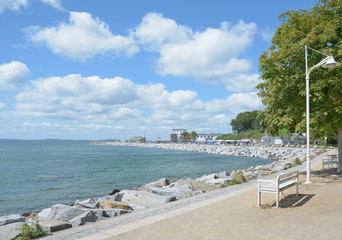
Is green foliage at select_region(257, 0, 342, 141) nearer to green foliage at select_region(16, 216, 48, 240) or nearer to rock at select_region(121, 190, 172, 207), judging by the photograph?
rock at select_region(121, 190, 172, 207)

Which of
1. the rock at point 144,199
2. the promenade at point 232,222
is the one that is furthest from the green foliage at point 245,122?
the promenade at point 232,222

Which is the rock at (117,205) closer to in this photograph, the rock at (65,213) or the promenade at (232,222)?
the rock at (65,213)

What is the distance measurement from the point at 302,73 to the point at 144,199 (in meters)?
10.4

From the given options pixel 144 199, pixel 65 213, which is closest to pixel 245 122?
pixel 144 199

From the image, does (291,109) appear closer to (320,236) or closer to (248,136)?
(320,236)

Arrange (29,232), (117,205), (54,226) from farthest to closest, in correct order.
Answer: (117,205) < (54,226) < (29,232)

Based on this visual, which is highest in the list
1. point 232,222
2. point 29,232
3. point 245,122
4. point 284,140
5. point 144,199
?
point 245,122

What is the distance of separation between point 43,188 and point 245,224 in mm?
21802

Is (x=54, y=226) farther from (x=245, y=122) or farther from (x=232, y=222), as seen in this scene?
(x=245, y=122)

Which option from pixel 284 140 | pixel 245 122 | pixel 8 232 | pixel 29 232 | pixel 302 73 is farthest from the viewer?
pixel 245 122

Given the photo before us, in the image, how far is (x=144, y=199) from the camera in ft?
41.0

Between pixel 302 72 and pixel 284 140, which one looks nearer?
pixel 302 72

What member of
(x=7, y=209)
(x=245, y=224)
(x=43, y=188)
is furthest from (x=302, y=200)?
(x=43, y=188)

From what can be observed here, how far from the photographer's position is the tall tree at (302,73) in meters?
14.0
